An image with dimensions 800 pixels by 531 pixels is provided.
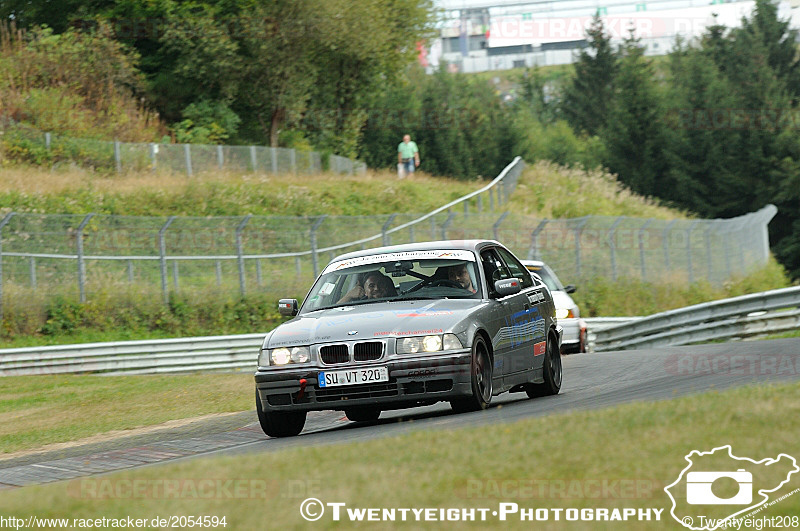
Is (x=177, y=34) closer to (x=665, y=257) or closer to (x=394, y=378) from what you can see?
(x=665, y=257)

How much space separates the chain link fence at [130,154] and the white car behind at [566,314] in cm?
2054

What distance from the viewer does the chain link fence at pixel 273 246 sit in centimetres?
2520

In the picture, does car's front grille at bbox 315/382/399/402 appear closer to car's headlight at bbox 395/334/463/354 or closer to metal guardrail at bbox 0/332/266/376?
car's headlight at bbox 395/334/463/354

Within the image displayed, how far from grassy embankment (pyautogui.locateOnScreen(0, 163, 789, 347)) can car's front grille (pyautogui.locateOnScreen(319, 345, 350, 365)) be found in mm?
15682

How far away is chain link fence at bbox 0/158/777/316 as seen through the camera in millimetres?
25203

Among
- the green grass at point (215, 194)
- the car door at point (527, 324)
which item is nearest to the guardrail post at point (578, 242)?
the green grass at point (215, 194)

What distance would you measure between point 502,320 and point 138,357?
13482 mm

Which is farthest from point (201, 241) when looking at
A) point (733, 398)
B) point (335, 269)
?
point (733, 398)

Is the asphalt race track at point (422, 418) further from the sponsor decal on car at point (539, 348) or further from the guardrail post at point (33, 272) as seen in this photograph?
the guardrail post at point (33, 272)

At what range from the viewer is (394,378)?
388 inches

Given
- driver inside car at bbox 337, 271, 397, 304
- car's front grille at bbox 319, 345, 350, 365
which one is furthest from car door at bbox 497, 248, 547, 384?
car's front grille at bbox 319, 345, 350, 365

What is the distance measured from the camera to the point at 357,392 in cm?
991

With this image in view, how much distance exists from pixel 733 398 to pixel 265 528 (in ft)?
13.1
